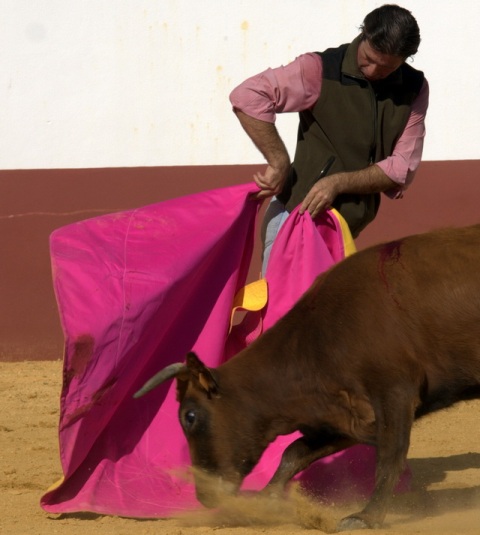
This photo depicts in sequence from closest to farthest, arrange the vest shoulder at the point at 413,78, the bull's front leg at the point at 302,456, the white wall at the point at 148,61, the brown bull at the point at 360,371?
1. the brown bull at the point at 360,371
2. the bull's front leg at the point at 302,456
3. the vest shoulder at the point at 413,78
4. the white wall at the point at 148,61

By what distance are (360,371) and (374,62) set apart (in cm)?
137

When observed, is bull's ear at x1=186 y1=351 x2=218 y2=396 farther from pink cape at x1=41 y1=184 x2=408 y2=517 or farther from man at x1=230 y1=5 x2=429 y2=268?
man at x1=230 y1=5 x2=429 y2=268

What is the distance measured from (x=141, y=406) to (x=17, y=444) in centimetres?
135

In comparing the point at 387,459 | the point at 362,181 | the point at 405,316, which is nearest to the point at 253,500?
the point at 387,459

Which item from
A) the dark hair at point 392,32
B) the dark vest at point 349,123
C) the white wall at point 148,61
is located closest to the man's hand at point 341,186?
the dark vest at point 349,123

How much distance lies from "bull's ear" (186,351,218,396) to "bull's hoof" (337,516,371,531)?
2.24 feet

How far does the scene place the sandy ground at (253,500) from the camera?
171 inches

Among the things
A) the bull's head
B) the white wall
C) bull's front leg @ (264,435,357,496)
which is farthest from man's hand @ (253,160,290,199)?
the white wall

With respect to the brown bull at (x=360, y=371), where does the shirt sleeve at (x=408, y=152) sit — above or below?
above

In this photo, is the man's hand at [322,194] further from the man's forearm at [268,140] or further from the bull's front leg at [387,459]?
the bull's front leg at [387,459]

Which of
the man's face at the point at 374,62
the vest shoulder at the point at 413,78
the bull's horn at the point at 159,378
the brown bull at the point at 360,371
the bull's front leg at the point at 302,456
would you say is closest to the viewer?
the bull's horn at the point at 159,378

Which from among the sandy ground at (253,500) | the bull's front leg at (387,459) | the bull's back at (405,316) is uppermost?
the bull's back at (405,316)

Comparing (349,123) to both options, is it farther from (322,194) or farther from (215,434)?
(215,434)

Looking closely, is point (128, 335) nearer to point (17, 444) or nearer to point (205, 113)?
point (17, 444)
